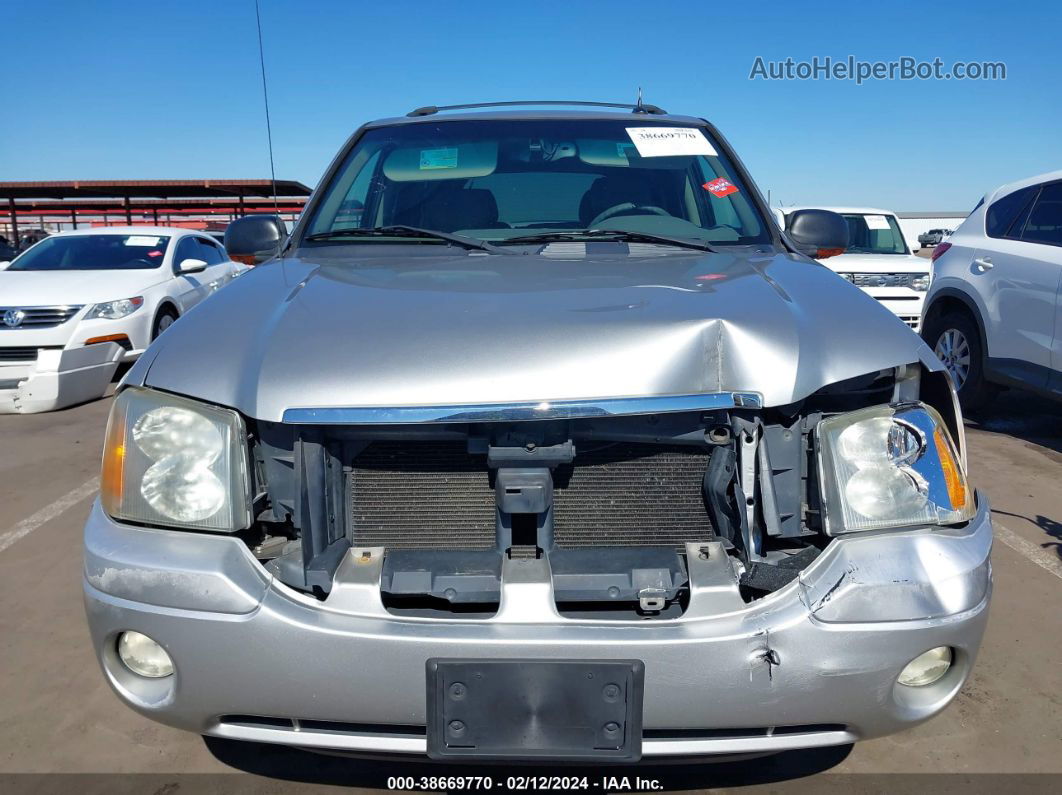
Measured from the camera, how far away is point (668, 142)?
9.83 feet

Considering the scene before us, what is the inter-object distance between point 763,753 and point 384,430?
0.98 meters

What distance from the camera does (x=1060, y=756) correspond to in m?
2.17

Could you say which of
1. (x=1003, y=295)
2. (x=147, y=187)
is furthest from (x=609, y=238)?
(x=147, y=187)

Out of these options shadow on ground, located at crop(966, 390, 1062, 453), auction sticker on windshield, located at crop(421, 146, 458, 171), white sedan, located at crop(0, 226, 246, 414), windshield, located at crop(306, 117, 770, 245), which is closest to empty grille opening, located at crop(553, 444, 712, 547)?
windshield, located at crop(306, 117, 770, 245)

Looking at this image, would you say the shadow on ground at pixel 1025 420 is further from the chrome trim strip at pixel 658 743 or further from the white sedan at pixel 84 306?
the white sedan at pixel 84 306

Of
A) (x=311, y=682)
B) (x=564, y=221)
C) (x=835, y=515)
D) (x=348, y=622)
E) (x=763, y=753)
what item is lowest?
(x=763, y=753)

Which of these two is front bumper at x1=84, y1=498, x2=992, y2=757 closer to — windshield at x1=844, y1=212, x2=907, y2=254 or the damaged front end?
the damaged front end

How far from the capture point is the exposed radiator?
181cm

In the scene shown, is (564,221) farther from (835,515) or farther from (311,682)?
(311,682)

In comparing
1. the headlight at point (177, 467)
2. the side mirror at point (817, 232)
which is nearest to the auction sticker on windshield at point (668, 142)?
the side mirror at point (817, 232)

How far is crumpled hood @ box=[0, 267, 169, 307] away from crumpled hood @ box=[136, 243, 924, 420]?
561 cm

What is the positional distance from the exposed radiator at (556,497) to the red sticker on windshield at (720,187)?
1474mm

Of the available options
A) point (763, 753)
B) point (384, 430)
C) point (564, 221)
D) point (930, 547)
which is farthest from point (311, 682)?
point (564, 221)

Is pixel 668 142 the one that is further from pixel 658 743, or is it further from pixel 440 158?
pixel 658 743
